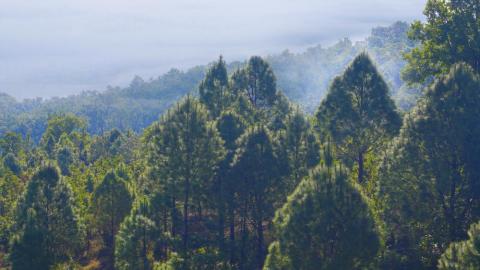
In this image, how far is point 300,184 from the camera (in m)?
31.9

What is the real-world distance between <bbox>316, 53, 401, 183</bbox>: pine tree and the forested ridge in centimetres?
11

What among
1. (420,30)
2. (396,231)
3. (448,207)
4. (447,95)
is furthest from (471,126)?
(420,30)

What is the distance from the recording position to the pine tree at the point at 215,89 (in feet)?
205

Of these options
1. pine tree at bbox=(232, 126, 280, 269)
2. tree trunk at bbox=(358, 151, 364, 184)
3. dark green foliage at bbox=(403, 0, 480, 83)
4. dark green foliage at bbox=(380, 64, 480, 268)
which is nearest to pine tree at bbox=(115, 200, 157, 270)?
pine tree at bbox=(232, 126, 280, 269)

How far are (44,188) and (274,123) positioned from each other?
1102 inches

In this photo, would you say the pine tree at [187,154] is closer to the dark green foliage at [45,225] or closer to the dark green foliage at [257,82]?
the dark green foliage at [45,225]

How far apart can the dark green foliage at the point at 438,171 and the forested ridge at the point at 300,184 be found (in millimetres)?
83

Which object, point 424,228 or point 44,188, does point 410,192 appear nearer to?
point 424,228

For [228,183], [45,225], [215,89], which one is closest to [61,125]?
[215,89]

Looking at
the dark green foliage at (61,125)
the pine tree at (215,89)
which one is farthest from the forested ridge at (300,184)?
the dark green foliage at (61,125)

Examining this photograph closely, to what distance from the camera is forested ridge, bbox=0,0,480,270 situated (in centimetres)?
3106

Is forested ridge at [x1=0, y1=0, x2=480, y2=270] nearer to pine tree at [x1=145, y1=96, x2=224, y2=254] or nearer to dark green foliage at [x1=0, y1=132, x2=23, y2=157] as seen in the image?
pine tree at [x1=145, y1=96, x2=224, y2=254]

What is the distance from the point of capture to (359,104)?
160ft

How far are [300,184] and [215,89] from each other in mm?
34618
